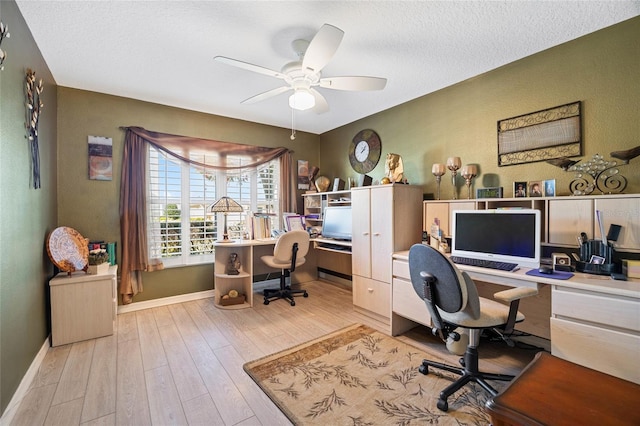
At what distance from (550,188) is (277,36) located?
2512 millimetres

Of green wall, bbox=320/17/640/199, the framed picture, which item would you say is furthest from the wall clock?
the framed picture

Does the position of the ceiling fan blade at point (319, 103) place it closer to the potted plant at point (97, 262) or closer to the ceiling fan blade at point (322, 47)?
the ceiling fan blade at point (322, 47)

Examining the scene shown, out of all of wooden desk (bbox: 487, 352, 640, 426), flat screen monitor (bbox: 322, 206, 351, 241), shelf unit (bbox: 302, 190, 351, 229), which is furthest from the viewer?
shelf unit (bbox: 302, 190, 351, 229)

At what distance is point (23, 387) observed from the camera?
1.88 meters

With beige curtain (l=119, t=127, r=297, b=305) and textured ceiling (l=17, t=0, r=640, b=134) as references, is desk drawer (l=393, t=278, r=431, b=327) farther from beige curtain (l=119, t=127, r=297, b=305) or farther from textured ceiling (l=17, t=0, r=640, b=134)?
beige curtain (l=119, t=127, r=297, b=305)

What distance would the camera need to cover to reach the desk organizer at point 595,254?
185 centimetres

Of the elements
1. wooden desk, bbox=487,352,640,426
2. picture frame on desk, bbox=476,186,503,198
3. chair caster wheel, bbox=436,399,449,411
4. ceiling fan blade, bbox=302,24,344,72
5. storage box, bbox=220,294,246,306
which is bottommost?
chair caster wheel, bbox=436,399,449,411

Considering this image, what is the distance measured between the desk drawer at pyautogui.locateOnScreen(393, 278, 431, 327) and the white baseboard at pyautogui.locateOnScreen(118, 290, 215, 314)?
2598 mm

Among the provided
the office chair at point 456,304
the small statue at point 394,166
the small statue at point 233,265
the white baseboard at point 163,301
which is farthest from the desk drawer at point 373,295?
the white baseboard at point 163,301

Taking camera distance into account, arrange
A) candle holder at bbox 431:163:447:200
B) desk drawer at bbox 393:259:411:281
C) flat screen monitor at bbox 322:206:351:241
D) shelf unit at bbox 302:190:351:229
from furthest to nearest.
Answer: shelf unit at bbox 302:190:351:229 → flat screen monitor at bbox 322:206:351:241 → candle holder at bbox 431:163:447:200 → desk drawer at bbox 393:259:411:281

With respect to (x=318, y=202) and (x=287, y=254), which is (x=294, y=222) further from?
(x=287, y=254)

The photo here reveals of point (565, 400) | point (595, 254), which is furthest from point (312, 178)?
point (565, 400)

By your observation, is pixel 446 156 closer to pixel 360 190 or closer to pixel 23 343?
pixel 360 190

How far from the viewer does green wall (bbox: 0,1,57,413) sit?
1685 mm
